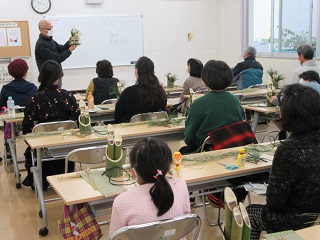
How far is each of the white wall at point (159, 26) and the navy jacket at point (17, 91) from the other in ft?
9.71

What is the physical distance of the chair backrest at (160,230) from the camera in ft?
5.90

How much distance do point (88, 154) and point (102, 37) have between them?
581 cm

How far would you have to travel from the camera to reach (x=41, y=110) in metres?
4.21

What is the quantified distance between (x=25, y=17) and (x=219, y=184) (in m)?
6.26

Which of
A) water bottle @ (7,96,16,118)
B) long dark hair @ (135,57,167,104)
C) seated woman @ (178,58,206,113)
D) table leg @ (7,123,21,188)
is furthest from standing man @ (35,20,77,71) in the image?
long dark hair @ (135,57,167,104)

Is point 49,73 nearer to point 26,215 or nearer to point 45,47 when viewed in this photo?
point 26,215

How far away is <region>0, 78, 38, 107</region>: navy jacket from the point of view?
5145 mm

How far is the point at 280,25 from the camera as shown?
8.39m

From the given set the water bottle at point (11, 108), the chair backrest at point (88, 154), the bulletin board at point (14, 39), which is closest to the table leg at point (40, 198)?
the chair backrest at point (88, 154)

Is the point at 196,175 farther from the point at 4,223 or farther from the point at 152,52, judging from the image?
the point at 152,52

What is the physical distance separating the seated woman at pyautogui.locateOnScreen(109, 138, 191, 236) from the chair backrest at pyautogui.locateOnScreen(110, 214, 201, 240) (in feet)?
0.17

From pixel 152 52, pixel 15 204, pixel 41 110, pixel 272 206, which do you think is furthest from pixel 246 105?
pixel 152 52

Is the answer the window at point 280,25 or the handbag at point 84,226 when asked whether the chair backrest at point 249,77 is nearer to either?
the window at point 280,25

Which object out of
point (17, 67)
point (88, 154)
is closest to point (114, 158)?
point (88, 154)
